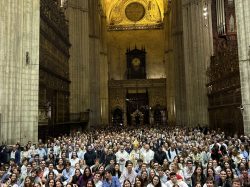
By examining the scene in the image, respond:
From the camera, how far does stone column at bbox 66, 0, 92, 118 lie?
26.7 meters

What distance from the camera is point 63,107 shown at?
23328 millimetres

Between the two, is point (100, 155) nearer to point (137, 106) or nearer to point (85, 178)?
point (85, 178)

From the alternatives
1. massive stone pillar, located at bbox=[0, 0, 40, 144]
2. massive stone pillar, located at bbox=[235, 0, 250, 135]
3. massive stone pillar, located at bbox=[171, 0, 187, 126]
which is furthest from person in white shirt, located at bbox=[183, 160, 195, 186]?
massive stone pillar, located at bbox=[171, 0, 187, 126]

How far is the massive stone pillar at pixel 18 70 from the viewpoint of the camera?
523 inches

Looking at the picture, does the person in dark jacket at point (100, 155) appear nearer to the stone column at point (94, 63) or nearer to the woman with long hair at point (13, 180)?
the woman with long hair at point (13, 180)

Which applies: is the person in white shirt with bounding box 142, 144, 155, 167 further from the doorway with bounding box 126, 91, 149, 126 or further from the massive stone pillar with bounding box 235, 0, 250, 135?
the doorway with bounding box 126, 91, 149, 126

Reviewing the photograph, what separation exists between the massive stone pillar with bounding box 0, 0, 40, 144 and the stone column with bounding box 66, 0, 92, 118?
36.3ft

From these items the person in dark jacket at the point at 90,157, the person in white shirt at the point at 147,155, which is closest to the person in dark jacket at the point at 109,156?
the person in dark jacket at the point at 90,157

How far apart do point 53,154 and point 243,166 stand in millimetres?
7549

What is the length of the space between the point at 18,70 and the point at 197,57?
15.2 metres

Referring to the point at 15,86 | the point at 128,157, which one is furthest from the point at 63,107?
the point at 128,157

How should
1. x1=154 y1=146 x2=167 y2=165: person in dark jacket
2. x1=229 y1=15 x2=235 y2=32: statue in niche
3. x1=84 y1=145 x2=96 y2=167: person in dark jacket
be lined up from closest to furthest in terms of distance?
x1=154 y1=146 x2=167 y2=165: person in dark jacket < x1=84 y1=145 x2=96 y2=167: person in dark jacket < x1=229 y1=15 x2=235 y2=32: statue in niche

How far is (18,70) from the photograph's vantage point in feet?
46.5

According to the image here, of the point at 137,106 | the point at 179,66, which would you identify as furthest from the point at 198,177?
the point at 137,106
